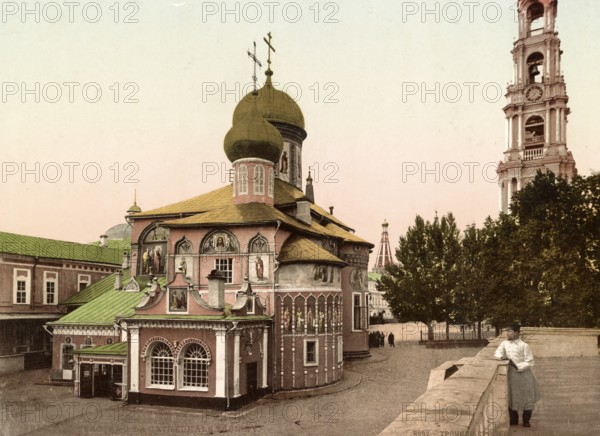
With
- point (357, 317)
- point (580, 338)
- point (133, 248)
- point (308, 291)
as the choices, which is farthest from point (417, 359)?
point (133, 248)

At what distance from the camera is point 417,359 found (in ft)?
123

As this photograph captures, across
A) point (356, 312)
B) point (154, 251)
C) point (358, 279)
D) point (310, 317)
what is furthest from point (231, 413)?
point (358, 279)

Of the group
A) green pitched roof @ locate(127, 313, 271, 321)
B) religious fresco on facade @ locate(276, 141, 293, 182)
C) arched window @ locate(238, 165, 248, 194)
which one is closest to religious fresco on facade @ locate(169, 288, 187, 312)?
green pitched roof @ locate(127, 313, 271, 321)

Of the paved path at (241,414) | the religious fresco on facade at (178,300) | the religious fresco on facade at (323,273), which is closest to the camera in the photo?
the paved path at (241,414)


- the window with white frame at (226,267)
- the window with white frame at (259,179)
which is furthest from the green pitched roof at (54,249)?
the window with white frame at (259,179)

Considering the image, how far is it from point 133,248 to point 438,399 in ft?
102

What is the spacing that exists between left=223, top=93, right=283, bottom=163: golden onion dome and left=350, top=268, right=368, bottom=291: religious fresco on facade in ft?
39.3

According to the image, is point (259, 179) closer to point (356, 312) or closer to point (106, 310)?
point (106, 310)

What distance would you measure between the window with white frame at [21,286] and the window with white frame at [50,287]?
1414 mm

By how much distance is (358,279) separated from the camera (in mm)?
39906

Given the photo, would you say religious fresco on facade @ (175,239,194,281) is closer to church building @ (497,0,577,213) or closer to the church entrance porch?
the church entrance porch

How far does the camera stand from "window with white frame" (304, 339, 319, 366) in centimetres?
2753

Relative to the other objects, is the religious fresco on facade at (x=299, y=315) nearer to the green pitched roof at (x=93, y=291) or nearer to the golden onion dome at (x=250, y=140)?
the golden onion dome at (x=250, y=140)

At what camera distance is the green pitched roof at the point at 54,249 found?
120 ft
